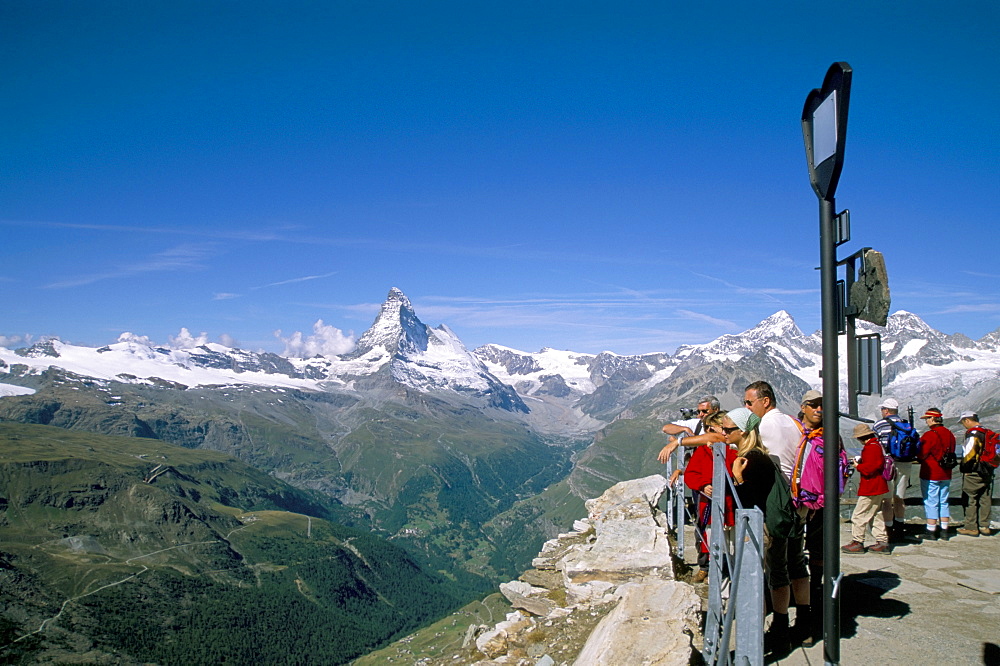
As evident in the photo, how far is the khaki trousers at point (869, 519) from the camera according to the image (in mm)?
14319

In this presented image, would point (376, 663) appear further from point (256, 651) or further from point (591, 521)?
point (591, 521)

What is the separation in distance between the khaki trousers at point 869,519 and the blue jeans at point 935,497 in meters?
2.06

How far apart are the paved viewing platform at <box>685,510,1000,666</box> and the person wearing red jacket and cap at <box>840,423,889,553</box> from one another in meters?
0.46

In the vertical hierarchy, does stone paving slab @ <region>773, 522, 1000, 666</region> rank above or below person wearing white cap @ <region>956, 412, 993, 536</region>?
below

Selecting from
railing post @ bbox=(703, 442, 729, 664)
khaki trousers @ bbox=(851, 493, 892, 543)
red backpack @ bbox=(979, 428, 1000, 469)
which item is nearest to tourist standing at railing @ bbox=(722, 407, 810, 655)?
railing post @ bbox=(703, 442, 729, 664)

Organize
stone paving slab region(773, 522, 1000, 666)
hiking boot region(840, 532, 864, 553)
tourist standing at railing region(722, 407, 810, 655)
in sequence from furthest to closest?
hiking boot region(840, 532, 864, 553) < stone paving slab region(773, 522, 1000, 666) < tourist standing at railing region(722, 407, 810, 655)

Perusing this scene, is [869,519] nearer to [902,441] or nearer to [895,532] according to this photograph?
[902,441]

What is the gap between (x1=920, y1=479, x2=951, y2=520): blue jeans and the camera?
1552cm

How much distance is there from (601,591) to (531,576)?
3.85m

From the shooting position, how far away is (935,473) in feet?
50.7

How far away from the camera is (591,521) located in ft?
62.3

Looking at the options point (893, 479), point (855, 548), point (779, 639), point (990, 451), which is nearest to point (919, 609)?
point (779, 639)

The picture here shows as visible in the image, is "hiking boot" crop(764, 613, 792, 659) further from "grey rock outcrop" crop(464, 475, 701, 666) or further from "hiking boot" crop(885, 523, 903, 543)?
"hiking boot" crop(885, 523, 903, 543)

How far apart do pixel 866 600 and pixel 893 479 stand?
6199 mm
